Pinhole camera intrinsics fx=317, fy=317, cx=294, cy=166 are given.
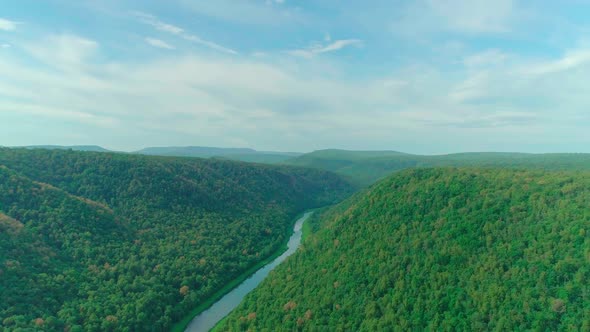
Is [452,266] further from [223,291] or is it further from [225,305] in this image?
[223,291]

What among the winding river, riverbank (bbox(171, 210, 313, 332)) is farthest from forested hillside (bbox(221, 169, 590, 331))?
riverbank (bbox(171, 210, 313, 332))

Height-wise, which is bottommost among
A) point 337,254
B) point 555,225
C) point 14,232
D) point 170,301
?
point 170,301

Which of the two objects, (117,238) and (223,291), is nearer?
(223,291)

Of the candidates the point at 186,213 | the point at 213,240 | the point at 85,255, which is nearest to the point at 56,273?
the point at 85,255

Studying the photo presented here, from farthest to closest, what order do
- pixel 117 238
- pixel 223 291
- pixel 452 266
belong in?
pixel 117 238 → pixel 223 291 → pixel 452 266

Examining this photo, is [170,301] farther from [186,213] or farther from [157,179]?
[157,179]

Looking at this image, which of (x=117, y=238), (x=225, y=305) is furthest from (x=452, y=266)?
(x=117, y=238)
